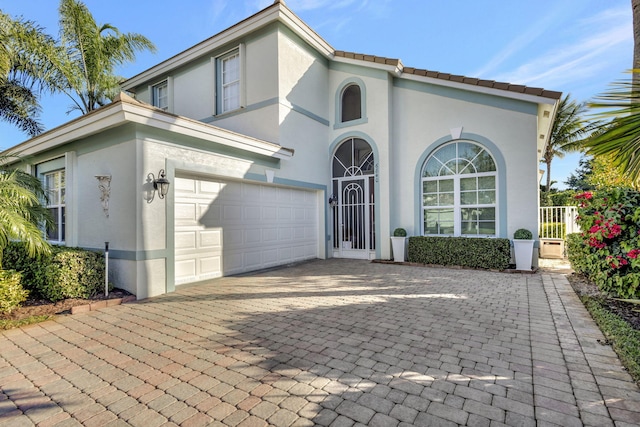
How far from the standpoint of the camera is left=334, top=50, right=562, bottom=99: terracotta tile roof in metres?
7.81

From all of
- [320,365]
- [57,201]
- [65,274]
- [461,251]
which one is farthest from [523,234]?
[57,201]

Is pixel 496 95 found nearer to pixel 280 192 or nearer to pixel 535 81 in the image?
pixel 535 81

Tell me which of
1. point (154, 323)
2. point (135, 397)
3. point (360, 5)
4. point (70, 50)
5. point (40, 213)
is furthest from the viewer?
point (70, 50)

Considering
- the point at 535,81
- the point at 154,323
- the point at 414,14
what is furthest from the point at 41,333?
the point at 535,81

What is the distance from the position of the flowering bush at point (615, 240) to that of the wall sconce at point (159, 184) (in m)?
7.54

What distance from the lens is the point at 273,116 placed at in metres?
8.99

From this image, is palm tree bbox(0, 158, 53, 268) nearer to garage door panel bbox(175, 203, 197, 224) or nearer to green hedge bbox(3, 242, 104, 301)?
green hedge bbox(3, 242, 104, 301)

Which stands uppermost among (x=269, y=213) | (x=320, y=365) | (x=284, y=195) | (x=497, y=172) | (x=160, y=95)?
(x=160, y=95)

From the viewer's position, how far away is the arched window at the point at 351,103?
10.9 m

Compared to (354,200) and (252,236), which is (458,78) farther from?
(252,236)

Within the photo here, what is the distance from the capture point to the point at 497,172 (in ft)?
28.1

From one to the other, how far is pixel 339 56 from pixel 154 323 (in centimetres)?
991

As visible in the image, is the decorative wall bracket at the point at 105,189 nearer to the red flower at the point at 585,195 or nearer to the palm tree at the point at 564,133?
the red flower at the point at 585,195

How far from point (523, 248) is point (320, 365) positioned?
281 inches
